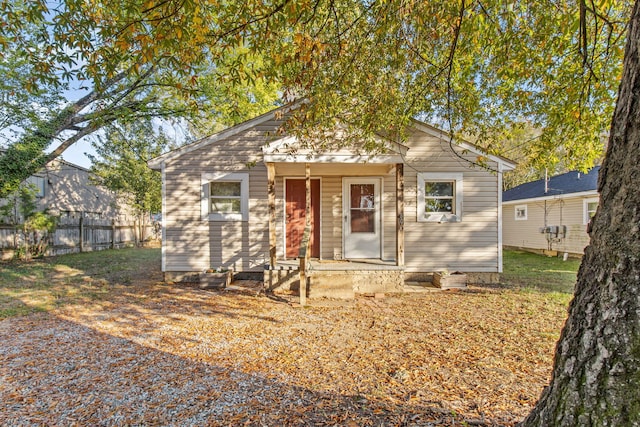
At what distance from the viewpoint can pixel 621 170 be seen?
1412 mm

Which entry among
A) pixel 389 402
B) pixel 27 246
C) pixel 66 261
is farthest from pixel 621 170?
pixel 27 246

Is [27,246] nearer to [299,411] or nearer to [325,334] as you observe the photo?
[325,334]

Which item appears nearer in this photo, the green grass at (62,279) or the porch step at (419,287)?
the green grass at (62,279)

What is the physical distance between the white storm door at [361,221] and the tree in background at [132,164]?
995 centimetres

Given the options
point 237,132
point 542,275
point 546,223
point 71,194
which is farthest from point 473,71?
point 71,194

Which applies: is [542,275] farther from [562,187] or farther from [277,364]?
[277,364]

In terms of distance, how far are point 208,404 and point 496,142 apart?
5.80 m

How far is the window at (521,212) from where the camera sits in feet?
53.8

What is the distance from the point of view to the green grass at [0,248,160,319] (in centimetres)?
646

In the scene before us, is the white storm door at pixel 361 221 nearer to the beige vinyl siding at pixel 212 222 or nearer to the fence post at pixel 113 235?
the beige vinyl siding at pixel 212 222

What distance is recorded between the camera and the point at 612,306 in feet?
4.40

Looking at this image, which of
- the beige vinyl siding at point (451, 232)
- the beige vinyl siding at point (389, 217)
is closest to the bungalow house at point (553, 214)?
the beige vinyl siding at point (451, 232)

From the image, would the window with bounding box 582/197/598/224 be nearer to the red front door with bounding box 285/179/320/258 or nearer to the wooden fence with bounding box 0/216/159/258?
the red front door with bounding box 285/179/320/258

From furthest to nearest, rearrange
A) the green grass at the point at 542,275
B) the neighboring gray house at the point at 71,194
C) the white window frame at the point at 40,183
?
the neighboring gray house at the point at 71,194 < the white window frame at the point at 40,183 < the green grass at the point at 542,275
